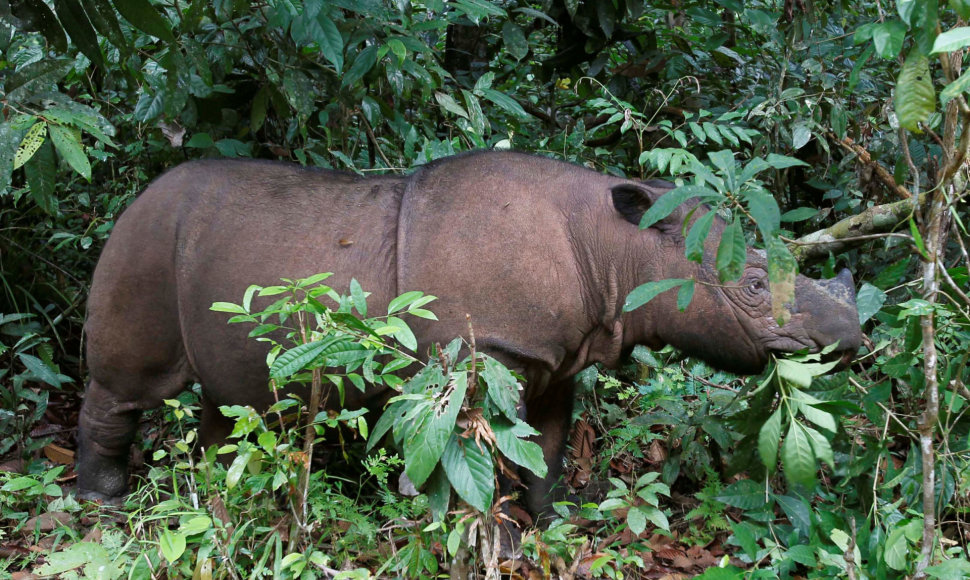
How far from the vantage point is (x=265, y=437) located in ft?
10.2

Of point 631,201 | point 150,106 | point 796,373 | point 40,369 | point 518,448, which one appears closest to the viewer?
point 518,448

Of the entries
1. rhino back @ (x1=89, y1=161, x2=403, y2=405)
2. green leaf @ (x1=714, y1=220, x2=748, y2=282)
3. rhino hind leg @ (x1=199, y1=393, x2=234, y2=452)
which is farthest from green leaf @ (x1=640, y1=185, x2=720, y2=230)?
rhino hind leg @ (x1=199, y1=393, x2=234, y2=452)

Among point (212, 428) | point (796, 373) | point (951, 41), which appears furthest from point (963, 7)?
point (212, 428)

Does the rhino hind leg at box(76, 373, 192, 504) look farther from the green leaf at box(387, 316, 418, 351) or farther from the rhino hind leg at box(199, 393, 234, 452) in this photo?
the green leaf at box(387, 316, 418, 351)

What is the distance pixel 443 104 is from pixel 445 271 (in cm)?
163

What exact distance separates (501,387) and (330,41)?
2223 millimetres

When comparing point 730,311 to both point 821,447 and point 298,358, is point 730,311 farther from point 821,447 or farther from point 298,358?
point 298,358

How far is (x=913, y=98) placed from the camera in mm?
2918

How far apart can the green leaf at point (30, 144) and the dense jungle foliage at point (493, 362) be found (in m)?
0.01

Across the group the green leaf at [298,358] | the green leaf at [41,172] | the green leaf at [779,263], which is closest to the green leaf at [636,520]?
the green leaf at [779,263]

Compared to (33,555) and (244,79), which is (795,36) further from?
(33,555)

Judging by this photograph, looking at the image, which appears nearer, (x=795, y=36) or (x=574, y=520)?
(x=574, y=520)

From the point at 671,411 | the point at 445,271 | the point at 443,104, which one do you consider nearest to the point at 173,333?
the point at 445,271

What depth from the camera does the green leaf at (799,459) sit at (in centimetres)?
306
